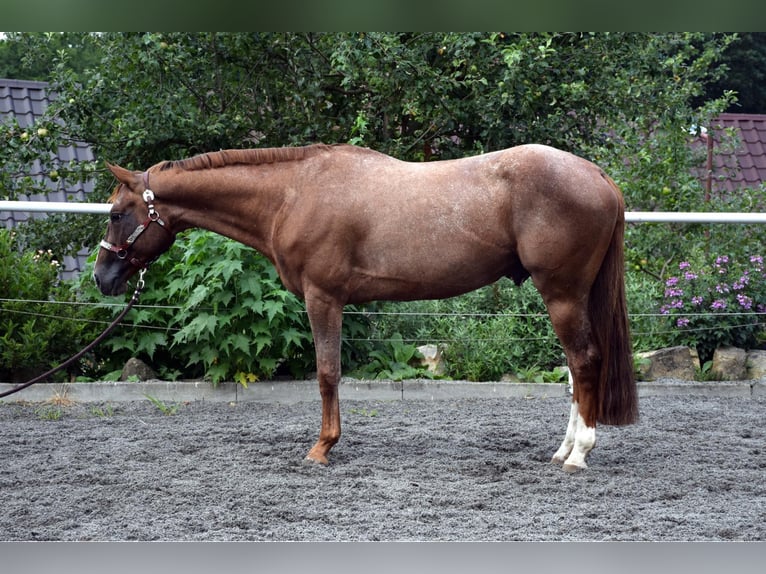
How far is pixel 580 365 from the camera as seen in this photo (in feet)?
13.4

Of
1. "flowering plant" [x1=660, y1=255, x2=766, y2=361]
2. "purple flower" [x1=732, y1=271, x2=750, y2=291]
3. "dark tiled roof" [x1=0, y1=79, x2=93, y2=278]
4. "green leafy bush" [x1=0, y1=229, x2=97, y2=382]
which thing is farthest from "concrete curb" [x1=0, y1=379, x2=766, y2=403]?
"dark tiled roof" [x1=0, y1=79, x2=93, y2=278]

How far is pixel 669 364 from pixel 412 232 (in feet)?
10.6

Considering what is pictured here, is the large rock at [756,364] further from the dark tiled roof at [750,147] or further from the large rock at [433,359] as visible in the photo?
the dark tiled roof at [750,147]

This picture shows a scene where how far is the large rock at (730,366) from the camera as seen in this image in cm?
655

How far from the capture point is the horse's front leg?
4.28 metres

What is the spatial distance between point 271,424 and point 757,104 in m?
16.3

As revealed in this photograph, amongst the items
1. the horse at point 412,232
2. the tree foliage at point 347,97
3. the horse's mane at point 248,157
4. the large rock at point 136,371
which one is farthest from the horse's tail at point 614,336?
the large rock at point 136,371

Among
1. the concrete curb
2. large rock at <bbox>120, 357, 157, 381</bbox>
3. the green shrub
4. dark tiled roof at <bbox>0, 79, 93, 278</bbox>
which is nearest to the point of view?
the concrete curb

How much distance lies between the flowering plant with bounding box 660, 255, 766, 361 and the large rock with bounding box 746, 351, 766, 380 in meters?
0.13

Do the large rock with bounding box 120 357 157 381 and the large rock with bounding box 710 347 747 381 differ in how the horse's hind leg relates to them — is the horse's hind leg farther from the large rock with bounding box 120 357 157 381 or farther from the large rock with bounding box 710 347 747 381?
the large rock with bounding box 120 357 157 381

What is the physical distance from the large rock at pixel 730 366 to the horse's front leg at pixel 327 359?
11.4 feet

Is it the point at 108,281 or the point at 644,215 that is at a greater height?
the point at 644,215

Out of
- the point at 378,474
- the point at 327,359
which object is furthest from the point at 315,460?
the point at 327,359

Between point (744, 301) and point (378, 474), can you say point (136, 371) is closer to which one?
point (378, 474)
